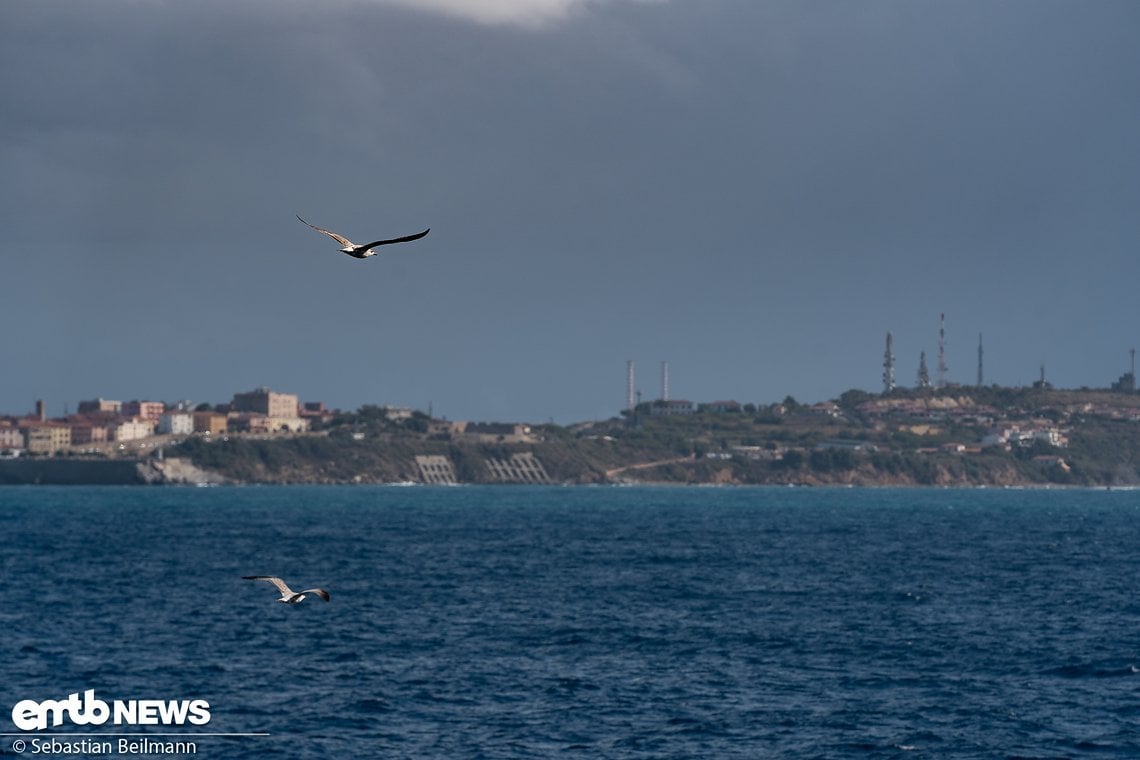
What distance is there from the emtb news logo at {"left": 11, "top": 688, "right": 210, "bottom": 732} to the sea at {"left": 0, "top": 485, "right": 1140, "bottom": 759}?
0.22m

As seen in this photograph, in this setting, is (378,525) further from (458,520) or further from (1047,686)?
(1047,686)

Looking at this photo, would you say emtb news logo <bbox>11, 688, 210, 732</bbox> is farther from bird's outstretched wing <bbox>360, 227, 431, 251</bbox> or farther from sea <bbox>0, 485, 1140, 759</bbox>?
bird's outstretched wing <bbox>360, 227, 431, 251</bbox>

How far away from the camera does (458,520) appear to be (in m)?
200

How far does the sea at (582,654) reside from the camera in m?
53.0

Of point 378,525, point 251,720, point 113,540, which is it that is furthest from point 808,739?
point 378,525

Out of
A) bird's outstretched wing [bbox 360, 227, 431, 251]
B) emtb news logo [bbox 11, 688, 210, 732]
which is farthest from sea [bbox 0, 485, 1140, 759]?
bird's outstretched wing [bbox 360, 227, 431, 251]

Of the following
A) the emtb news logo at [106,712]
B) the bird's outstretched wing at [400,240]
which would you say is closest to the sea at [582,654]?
the emtb news logo at [106,712]

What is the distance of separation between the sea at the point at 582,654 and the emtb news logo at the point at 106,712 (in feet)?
0.72

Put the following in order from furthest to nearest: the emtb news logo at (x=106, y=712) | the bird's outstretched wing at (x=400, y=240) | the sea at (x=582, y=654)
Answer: the emtb news logo at (x=106, y=712) < the sea at (x=582, y=654) < the bird's outstretched wing at (x=400, y=240)

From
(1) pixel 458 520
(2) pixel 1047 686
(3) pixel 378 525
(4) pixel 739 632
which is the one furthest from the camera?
(1) pixel 458 520

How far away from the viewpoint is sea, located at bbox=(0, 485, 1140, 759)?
5297 centimetres

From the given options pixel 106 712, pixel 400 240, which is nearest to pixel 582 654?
pixel 106 712

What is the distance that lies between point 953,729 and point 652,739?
10.7 meters

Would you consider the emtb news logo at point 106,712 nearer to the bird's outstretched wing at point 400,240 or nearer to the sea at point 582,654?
the sea at point 582,654
